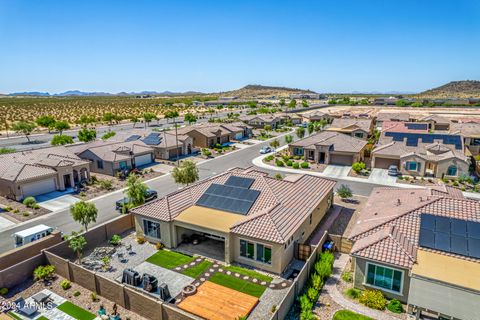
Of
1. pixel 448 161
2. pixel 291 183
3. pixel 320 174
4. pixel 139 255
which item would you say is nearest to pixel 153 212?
pixel 139 255

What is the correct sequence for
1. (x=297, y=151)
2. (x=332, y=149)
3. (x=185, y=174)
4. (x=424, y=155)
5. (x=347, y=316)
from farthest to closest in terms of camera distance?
(x=297, y=151) < (x=332, y=149) < (x=424, y=155) < (x=185, y=174) < (x=347, y=316)

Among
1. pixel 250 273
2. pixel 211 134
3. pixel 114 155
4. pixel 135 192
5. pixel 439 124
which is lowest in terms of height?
pixel 250 273

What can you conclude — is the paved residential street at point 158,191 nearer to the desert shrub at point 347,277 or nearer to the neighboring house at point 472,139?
the desert shrub at point 347,277

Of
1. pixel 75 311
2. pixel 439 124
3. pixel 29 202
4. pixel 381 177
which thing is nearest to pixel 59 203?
pixel 29 202

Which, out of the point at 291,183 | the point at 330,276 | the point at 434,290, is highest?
the point at 291,183

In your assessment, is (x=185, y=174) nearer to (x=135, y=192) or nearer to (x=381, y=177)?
(x=135, y=192)

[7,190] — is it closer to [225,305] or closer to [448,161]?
[225,305]

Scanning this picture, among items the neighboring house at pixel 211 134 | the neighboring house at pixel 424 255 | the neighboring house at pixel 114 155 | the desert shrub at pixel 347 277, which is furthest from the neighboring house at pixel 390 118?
the desert shrub at pixel 347 277
